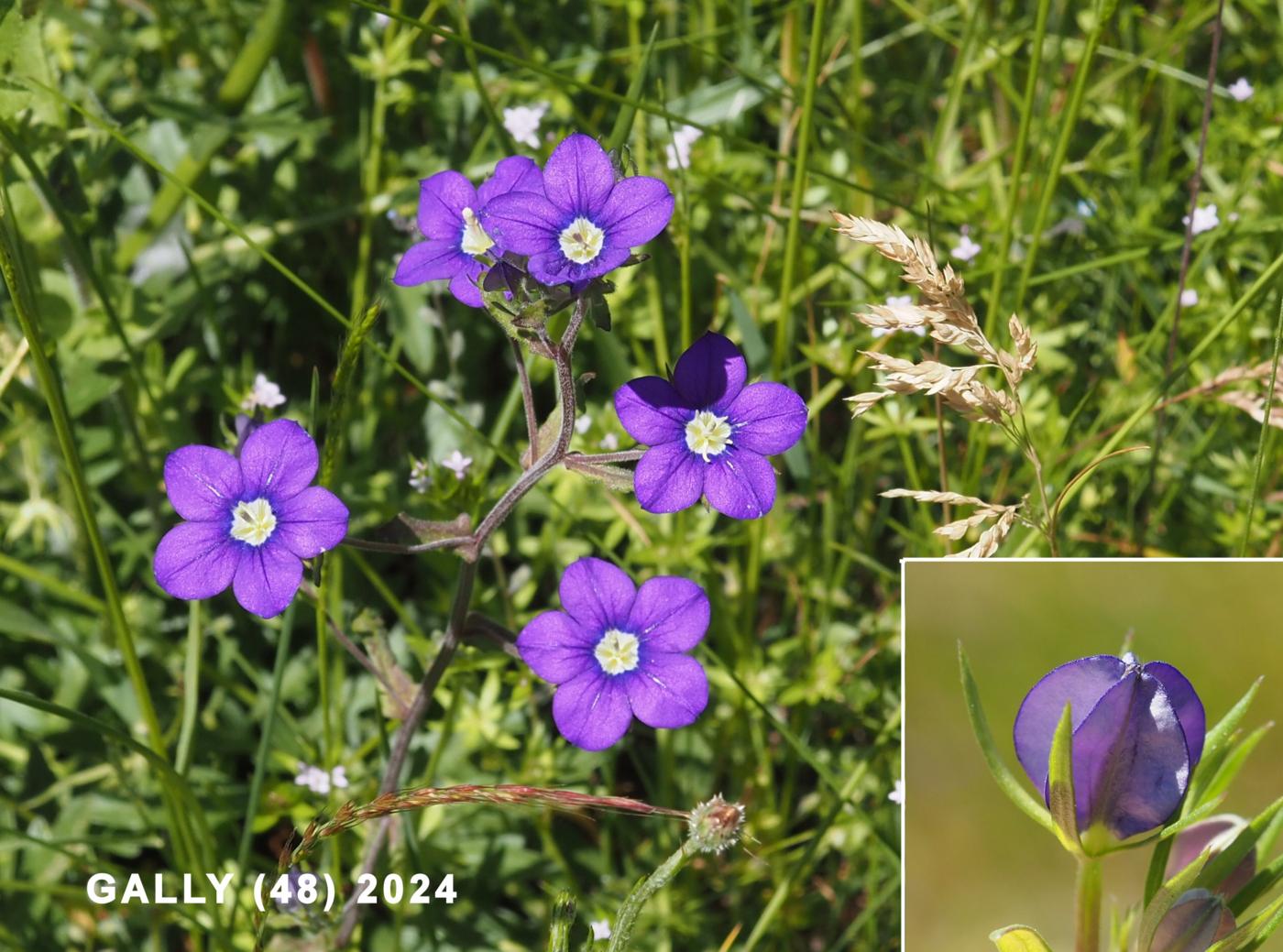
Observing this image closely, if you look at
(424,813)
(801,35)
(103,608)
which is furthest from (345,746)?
(801,35)

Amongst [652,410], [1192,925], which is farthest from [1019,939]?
[652,410]

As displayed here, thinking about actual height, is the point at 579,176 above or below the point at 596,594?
above

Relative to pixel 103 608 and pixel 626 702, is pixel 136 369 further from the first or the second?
pixel 626 702

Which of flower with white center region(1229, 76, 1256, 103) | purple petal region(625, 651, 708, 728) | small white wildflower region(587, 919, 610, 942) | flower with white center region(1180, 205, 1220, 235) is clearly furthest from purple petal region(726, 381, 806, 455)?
flower with white center region(1229, 76, 1256, 103)

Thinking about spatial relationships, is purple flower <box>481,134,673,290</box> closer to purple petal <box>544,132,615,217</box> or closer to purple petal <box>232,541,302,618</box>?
purple petal <box>544,132,615,217</box>

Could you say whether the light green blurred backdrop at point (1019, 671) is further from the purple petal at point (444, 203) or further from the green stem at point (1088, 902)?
the purple petal at point (444, 203)

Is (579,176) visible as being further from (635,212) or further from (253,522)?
(253,522)

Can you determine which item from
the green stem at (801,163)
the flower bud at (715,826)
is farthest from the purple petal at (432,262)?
the flower bud at (715,826)
